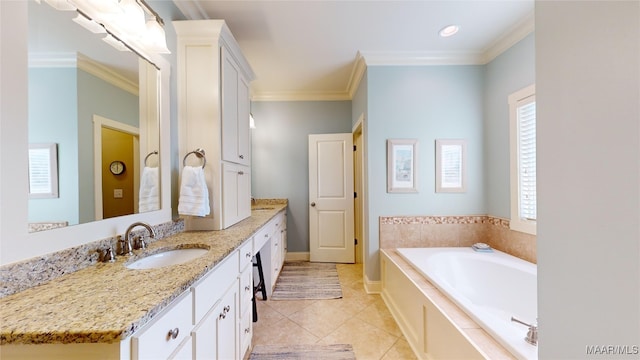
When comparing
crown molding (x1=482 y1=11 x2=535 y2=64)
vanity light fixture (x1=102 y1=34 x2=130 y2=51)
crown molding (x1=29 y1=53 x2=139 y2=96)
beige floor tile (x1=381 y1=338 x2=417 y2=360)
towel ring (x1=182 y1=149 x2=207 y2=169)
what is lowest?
beige floor tile (x1=381 y1=338 x2=417 y2=360)

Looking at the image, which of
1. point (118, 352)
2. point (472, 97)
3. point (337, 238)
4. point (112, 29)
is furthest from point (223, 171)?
point (472, 97)

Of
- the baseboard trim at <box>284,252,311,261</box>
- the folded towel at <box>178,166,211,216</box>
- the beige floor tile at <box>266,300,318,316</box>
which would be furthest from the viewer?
the baseboard trim at <box>284,252,311,261</box>

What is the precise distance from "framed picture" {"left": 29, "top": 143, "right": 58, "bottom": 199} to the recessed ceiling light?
2709 millimetres

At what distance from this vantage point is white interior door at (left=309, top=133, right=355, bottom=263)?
3473mm

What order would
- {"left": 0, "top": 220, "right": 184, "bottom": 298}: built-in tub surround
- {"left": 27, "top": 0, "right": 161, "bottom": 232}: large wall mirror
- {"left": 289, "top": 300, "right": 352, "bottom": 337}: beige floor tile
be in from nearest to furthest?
{"left": 0, "top": 220, "right": 184, "bottom": 298}: built-in tub surround, {"left": 27, "top": 0, "right": 161, "bottom": 232}: large wall mirror, {"left": 289, "top": 300, "right": 352, "bottom": 337}: beige floor tile

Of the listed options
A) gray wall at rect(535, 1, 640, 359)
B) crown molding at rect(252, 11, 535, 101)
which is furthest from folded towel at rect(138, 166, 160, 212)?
crown molding at rect(252, 11, 535, 101)

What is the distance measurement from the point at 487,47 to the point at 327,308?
118 inches

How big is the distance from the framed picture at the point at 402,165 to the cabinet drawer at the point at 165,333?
209cm

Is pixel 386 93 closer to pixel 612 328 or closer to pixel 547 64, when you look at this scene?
pixel 547 64

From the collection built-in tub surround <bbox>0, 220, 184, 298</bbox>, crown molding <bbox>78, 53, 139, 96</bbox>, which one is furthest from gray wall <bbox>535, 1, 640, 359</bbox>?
crown molding <bbox>78, 53, 139, 96</bbox>

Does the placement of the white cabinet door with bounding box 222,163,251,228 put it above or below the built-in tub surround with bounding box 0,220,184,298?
above

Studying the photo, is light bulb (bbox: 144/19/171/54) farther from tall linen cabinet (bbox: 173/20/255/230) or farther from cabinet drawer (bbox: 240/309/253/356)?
cabinet drawer (bbox: 240/309/253/356)

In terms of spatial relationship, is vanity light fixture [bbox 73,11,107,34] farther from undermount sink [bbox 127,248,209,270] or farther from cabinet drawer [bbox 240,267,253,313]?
cabinet drawer [bbox 240,267,253,313]

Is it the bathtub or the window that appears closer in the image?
the bathtub
